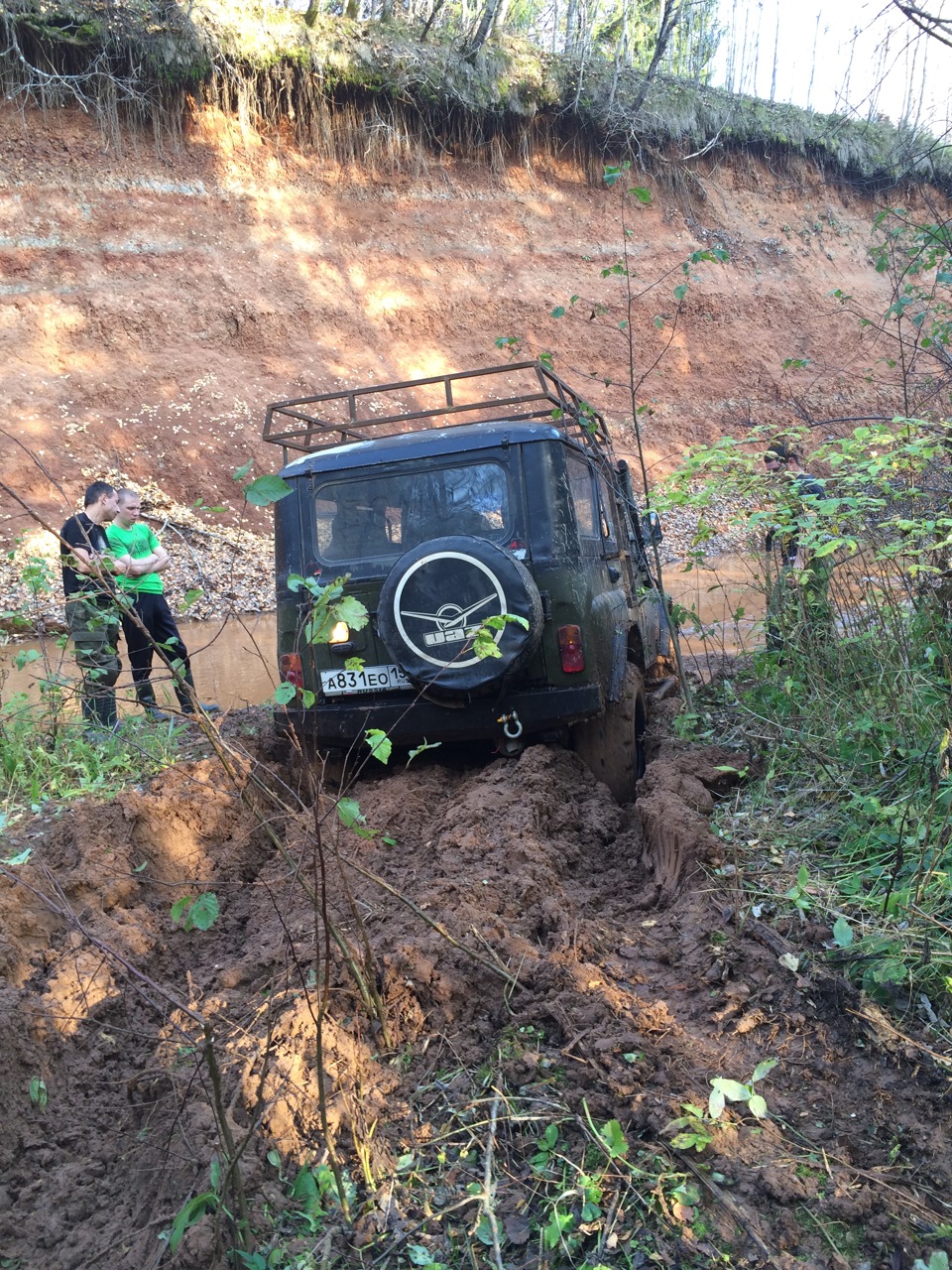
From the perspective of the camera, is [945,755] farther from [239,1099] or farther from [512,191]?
[512,191]

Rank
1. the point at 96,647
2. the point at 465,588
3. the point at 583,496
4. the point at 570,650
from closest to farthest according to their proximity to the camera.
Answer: the point at 465,588
the point at 570,650
the point at 583,496
the point at 96,647

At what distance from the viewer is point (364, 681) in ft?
16.7

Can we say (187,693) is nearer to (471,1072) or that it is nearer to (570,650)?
(471,1072)

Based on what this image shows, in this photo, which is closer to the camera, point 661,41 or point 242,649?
point 242,649

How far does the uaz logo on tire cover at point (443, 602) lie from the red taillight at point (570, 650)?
411 millimetres

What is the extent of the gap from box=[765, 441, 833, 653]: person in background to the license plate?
2017 millimetres

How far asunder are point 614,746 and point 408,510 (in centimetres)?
172

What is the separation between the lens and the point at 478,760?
554 cm

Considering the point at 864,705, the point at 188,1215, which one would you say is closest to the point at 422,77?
the point at 864,705

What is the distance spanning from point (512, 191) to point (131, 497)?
668 inches

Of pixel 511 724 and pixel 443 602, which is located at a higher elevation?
pixel 443 602

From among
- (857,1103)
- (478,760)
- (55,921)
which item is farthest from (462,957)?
(478,760)

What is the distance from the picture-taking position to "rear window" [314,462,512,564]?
16.8ft

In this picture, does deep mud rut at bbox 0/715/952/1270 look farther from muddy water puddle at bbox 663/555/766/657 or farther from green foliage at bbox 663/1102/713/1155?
muddy water puddle at bbox 663/555/766/657
